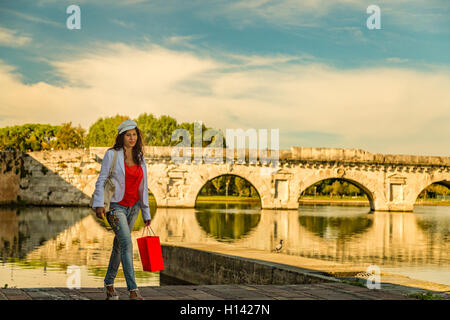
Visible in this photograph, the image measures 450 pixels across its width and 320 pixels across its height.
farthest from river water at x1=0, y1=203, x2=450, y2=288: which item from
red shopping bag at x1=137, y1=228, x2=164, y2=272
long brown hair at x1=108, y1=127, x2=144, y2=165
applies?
long brown hair at x1=108, y1=127, x2=144, y2=165

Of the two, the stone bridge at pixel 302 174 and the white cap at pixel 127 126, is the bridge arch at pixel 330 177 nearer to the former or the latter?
the stone bridge at pixel 302 174

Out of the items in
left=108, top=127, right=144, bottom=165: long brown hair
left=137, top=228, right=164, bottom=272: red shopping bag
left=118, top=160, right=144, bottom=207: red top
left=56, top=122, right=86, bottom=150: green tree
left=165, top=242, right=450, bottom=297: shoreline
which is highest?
left=56, top=122, right=86, bottom=150: green tree

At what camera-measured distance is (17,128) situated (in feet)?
235

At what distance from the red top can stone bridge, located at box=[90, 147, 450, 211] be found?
2392 cm

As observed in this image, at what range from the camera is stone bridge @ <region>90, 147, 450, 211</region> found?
95.6ft

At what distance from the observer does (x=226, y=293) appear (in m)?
5.29

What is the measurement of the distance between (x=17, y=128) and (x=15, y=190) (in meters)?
44.3

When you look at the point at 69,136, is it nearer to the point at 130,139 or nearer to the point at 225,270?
the point at 225,270

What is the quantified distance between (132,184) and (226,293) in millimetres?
1353

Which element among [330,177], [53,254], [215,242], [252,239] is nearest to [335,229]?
[252,239]

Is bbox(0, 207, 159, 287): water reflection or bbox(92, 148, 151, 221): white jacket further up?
bbox(92, 148, 151, 221): white jacket

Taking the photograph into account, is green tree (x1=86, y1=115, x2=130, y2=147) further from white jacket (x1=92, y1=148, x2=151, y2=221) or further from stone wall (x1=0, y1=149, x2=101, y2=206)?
white jacket (x1=92, y1=148, x2=151, y2=221)

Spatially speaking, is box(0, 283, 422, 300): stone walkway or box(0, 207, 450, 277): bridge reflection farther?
box(0, 207, 450, 277): bridge reflection
